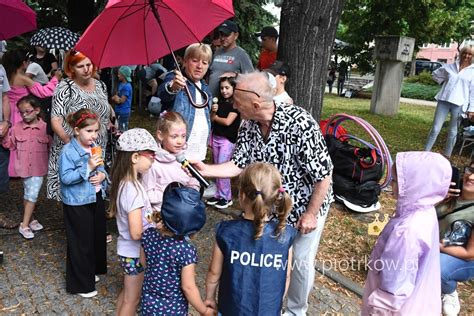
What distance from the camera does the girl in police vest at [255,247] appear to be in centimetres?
216

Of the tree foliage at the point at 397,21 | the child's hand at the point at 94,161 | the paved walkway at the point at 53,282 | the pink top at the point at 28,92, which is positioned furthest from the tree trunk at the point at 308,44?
the tree foliage at the point at 397,21

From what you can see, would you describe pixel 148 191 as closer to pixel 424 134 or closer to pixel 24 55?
pixel 24 55

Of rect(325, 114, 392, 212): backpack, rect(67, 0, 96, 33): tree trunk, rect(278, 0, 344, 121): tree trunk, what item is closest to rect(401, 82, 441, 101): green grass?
rect(67, 0, 96, 33): tree trunk

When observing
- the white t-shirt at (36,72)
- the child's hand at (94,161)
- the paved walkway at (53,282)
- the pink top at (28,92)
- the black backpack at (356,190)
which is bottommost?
the paved walkway at (53,282)

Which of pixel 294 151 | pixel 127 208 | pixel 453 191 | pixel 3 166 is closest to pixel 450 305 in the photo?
pixel 453 191

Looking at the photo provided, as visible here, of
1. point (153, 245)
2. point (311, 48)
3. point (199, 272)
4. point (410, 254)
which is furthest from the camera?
point (311, 48)

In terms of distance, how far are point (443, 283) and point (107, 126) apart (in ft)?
10.2

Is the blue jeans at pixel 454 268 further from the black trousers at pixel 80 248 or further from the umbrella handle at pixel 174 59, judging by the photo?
the black trousers at pixel 80 248

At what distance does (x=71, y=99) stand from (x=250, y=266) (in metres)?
2.31

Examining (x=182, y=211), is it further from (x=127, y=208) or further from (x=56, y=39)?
(x=56, y=39)

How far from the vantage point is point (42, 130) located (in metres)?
4.19

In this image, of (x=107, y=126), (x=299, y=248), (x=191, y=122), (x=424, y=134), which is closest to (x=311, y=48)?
(x=191, y=122)

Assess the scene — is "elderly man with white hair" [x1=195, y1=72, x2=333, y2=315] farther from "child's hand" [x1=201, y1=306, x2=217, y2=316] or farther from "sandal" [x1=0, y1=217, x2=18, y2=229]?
"sandal" [x1=0, y1=217, x2=18, y2=229]

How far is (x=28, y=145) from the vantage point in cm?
416
